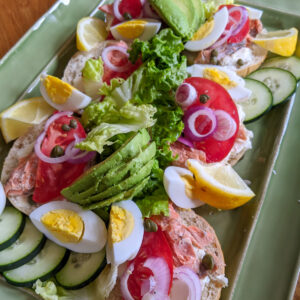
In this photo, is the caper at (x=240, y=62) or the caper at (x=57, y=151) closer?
the caper at (x=57, y=151)

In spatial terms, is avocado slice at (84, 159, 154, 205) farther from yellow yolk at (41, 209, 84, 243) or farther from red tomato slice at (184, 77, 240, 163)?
red tomato slice at (184, 77, 240, 163)

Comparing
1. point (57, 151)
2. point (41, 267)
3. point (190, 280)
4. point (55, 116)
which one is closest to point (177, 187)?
point (190, 280)

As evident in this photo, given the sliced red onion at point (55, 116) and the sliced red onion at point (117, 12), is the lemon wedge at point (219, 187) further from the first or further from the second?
the sliced red onion at point (117, 12)

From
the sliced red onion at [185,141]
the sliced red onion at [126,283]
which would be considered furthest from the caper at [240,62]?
the sliced red onion at [126,283]

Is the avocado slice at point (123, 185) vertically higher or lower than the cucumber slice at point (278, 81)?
higher

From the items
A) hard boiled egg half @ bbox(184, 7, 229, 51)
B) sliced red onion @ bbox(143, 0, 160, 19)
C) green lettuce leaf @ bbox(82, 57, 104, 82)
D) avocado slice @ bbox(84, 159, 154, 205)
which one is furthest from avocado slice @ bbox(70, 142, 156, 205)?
sliced red onion @ bbox(143, 0, 160, 19)
